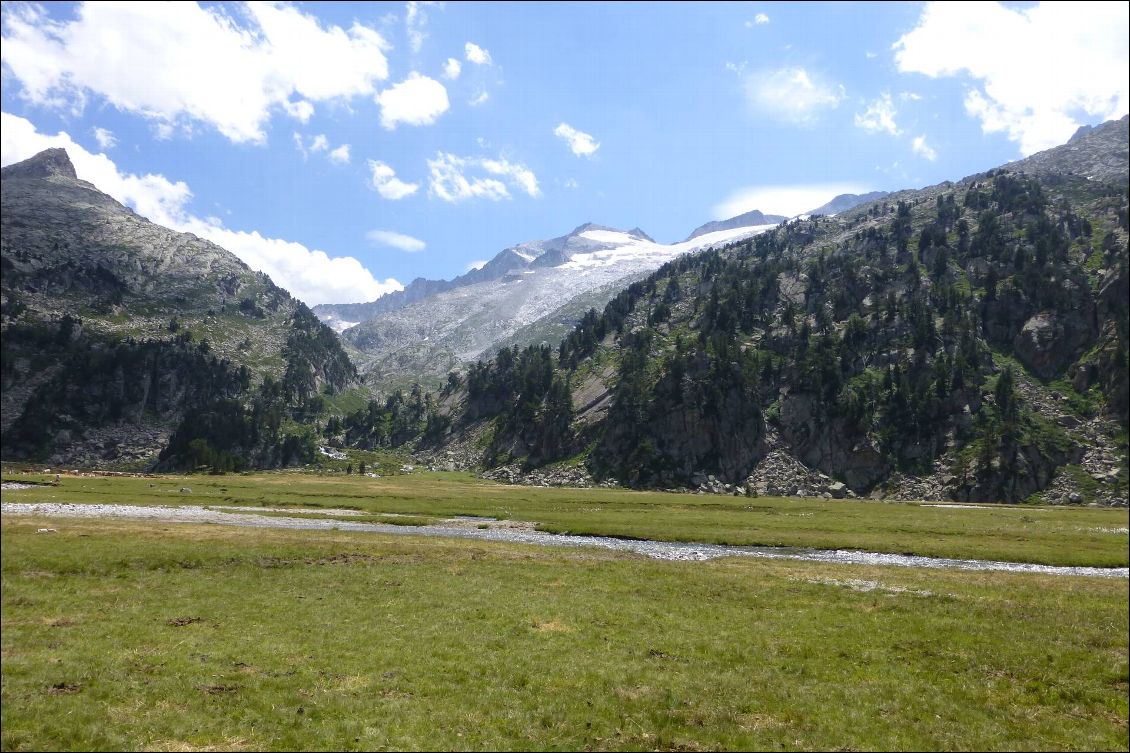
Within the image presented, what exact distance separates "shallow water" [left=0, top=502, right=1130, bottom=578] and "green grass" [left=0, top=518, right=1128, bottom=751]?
1521cm

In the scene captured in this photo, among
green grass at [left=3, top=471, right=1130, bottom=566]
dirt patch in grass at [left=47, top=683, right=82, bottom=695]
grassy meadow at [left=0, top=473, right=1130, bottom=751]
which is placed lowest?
green grass at [left=3, top=471, right=1130, bottom=566]

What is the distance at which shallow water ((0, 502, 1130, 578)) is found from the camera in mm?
53219

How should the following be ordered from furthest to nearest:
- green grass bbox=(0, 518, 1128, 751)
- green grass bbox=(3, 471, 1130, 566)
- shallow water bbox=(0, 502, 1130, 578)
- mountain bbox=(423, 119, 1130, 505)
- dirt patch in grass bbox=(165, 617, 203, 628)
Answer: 1. mountain bbox=(423, 119, 1130, 505)
2. green grass bbox=(3, 471, 1130, 566)
3. shallow water bbox=(0, 502, 1130, 578)
4. dirt patch in grass bbox=(165, 617, 203, 628)
5. green grass bbox=(0, 518, 1128, 751)

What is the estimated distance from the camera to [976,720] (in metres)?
19.5

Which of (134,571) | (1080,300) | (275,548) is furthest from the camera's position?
(1080,300)

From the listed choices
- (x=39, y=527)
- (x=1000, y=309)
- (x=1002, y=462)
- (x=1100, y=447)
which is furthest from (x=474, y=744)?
(x=1000, y=309)

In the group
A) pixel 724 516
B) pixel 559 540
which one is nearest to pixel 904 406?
pixel 724 516

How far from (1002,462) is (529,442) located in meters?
131

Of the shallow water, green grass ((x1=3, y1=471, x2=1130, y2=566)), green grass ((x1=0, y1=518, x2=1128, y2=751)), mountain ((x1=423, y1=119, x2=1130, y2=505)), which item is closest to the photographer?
green grass ((x1=0, y1=518, x2=1128, y2=751))

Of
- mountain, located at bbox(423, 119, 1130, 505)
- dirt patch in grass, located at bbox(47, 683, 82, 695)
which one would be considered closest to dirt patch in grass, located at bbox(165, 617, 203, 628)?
dirt patch in grass, located at bbox(47, 683, 82, 695)

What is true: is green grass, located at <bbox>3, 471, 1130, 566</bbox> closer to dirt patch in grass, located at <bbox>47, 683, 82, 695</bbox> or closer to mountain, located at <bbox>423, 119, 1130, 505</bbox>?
dirt patch in grass, located at <bbox>47, 683, 82, 695</bbox>

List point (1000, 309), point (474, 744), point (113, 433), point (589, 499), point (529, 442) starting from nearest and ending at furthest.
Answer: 1. point (474, 744)
2. point (113, 433)
3. point (589, 499)
4. point (1000, 309)
5. point (529, 442)

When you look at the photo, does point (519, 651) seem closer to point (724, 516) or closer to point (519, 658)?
point (519, 658)

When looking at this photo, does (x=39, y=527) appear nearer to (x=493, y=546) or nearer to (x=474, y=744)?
(x=493, y=546)
